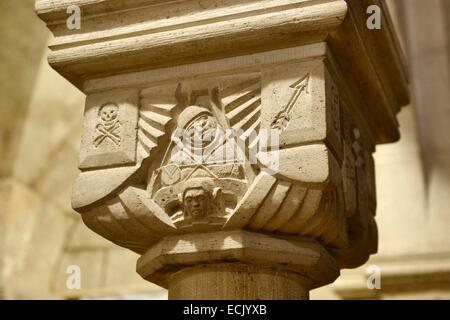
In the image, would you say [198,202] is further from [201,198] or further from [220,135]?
[220,135]

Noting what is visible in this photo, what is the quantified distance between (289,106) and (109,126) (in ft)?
1.57

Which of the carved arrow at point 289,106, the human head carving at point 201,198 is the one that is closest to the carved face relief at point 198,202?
the human head carving at point 201,198

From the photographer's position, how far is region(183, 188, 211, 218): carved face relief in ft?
5.73

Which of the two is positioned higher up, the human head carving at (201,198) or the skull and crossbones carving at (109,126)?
the skull and crossbones carving at (109,126)

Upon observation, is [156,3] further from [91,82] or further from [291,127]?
[291,127]

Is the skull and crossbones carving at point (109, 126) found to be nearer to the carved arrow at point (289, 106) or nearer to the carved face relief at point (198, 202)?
the carved face relief at point (198, 202)

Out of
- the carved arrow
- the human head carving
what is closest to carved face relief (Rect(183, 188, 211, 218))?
the human head carving

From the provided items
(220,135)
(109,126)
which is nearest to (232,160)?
(220,135)

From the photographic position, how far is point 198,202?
175 centimetres

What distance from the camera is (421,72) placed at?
3.31m

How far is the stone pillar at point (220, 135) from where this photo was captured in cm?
173

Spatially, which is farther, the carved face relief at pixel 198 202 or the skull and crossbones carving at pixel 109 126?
the skull and crossbones carving at pixel 109 126

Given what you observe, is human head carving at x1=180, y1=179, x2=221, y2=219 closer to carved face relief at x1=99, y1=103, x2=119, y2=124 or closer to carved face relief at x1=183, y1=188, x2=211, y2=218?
carved face relief at x1=183, y1=188, x2=211, y2=218
